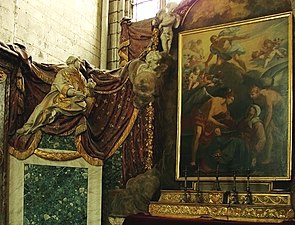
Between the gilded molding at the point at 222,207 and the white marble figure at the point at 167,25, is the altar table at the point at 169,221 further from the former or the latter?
the white marble figure at the point at 167,25

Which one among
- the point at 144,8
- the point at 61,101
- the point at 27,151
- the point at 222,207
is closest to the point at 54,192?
the point at 27,151

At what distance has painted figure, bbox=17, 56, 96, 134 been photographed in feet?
21.1

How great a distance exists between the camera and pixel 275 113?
627cm

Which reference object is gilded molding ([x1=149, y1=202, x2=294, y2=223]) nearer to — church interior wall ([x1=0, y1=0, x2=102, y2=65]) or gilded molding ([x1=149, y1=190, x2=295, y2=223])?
gilded molding ([x1=149, y1=190, x2=295, y2=223])

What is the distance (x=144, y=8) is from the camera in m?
10.8

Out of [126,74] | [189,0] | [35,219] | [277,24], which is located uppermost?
[189,0]

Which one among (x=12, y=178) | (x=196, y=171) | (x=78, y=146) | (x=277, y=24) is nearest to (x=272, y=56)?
(x=277, y=24)

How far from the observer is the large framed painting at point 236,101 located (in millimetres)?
6250

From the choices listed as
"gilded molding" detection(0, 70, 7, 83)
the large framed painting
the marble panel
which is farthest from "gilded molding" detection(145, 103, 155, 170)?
"gilded molding" detection(0, 70, 7, 83)

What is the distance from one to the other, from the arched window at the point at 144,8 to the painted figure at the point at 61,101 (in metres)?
4.40

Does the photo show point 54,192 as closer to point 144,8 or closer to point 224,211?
point 224,211

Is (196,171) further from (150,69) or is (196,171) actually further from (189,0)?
(189,0)

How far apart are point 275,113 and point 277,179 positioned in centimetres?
85

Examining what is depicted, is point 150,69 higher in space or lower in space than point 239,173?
higher
